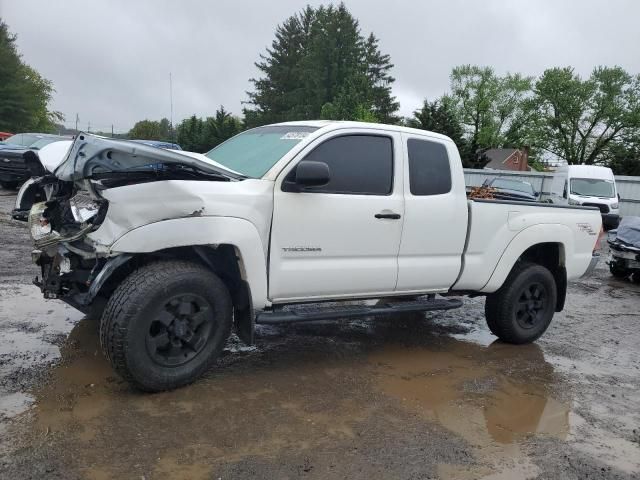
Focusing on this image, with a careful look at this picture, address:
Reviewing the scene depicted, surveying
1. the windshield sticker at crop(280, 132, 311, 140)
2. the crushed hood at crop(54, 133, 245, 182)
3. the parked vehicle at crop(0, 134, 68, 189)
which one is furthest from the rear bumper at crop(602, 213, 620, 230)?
the crushed hood at crop(54, 133, 245, 182)

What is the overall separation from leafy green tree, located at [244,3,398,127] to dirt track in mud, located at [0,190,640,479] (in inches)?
1684

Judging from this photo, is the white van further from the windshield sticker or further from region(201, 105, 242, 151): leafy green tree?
region(201, 105, 242, 151): leafy green tree

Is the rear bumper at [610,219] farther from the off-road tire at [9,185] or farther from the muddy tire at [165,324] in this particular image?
the muddy tire at [165,324]

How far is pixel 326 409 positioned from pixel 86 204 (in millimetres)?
2261

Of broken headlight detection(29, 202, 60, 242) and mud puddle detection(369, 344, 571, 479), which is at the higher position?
broken headlight detection(29, 202, 60, 242)

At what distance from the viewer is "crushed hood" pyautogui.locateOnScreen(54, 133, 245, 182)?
3.70 meters

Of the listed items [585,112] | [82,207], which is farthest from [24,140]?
[585,112]

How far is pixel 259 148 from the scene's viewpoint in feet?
15.7

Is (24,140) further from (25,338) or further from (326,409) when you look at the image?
(326,409)

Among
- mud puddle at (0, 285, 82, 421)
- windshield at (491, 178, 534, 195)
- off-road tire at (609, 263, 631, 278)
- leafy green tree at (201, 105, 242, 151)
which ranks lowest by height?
mud puddle at (0, 285, 82, 421)

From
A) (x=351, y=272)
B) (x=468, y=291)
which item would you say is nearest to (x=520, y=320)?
(x=468, y=291)

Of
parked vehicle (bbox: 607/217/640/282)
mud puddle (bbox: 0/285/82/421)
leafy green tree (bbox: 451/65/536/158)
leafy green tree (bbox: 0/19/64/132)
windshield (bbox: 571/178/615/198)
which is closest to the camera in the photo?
mud puddle (bbox: 0/285/82/421)

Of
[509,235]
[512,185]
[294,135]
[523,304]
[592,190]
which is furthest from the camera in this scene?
[592,190]

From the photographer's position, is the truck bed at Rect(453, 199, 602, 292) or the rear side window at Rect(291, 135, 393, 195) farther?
the truck bed at Rect(453, 199, 602, 292)
